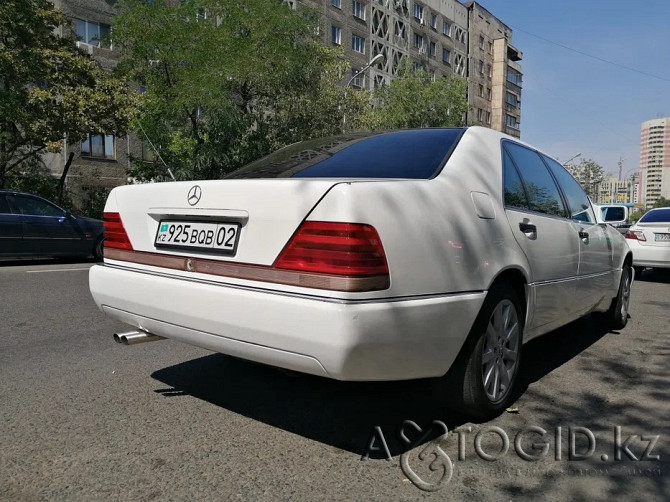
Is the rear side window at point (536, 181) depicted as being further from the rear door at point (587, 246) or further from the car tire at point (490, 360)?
the car tire at point (490, 360)

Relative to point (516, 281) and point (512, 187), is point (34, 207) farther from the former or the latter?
point (516, 281)

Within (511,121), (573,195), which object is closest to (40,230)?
(573,195)

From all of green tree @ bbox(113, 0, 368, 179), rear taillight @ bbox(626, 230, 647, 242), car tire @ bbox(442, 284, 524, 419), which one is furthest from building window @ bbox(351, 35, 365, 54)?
car tire @ bbox(442, 284, 524, 419)

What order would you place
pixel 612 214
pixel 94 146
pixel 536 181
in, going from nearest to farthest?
1. pixel 536 181
2. pixel 612 214
3. pixel 94 146

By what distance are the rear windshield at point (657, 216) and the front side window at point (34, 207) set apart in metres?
11.5

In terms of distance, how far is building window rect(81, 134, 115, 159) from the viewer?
27828 millimetres


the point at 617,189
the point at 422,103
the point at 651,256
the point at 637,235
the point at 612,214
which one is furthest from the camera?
the point at 617,189

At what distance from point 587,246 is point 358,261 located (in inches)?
107

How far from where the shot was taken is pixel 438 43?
56.2 m

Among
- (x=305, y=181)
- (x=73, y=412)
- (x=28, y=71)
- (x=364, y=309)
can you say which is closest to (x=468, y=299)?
(x=364, y=309)

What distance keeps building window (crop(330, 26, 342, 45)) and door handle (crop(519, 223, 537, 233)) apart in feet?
138

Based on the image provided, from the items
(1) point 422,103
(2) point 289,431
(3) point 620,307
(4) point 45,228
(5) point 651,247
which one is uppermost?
(1) point 422,103

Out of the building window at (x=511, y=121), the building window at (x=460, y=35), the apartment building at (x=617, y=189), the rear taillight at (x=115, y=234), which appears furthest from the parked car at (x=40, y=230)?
the apartment building at (x=617, y=189)

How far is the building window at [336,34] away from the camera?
42.8m
